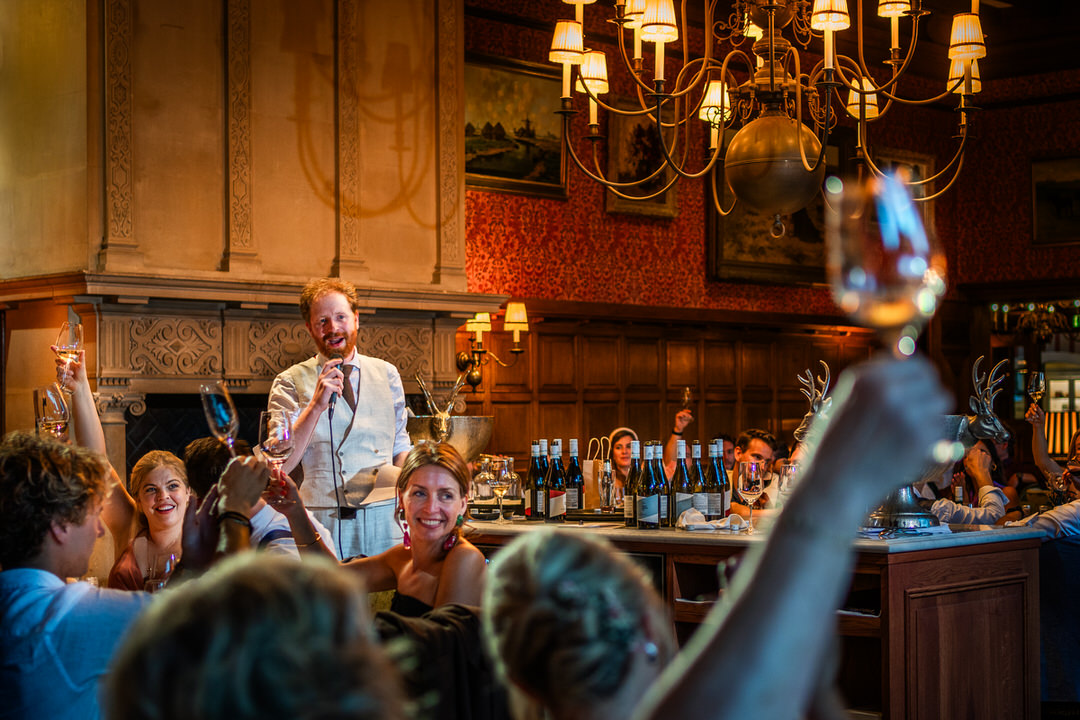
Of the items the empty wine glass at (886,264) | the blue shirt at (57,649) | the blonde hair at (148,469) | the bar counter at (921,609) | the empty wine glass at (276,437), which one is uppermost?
the empty wine glass at (886,264)

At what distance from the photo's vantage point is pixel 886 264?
2.65ft

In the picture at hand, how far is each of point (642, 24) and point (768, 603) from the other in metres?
3.95

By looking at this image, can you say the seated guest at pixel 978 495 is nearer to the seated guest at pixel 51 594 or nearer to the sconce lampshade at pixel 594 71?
the sconce lampshade at pixel 594 71

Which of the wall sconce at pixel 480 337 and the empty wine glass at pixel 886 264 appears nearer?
the empty wine glass at pixel 886 264

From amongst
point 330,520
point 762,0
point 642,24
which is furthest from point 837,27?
point 330,520

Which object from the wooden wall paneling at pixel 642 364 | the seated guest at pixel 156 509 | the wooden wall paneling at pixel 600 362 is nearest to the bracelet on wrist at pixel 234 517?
the seated guest at pixel 156 509

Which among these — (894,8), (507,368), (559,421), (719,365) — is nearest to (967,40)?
(894,8)

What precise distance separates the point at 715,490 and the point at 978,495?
82.1 inches

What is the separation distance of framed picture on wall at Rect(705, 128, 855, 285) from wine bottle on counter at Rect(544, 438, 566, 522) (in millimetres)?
5274

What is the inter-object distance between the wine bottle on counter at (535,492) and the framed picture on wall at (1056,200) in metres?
8.04

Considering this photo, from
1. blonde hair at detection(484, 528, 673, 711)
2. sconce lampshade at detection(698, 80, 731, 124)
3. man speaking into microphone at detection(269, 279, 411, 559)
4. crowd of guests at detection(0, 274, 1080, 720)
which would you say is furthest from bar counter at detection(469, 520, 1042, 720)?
blonde hair at detection(484, 528, 673, 711)

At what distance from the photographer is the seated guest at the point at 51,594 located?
179 cm

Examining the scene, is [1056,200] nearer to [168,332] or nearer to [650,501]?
[650,501]

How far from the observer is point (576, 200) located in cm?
927
